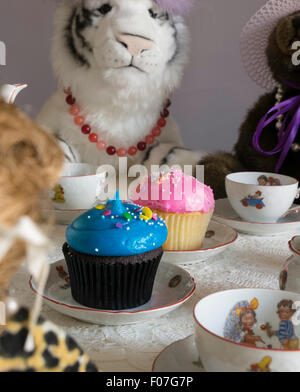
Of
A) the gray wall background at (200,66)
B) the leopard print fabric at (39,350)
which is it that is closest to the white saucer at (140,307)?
the leopard print fabric at (39,350)

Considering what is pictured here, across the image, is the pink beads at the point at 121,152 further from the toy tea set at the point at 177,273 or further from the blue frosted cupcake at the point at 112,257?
the blue frosted cupcake at the point at 112,257

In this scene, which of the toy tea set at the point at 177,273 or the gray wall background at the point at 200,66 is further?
the gray wall background at the point at 200,66

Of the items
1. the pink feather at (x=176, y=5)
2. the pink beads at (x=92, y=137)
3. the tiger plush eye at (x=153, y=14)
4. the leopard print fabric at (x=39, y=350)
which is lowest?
the pink beads at (x=92, y=137)

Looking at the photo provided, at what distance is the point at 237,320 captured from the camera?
1.54 feet

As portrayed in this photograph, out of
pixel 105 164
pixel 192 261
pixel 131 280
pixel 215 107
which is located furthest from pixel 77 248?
pixel 215 107

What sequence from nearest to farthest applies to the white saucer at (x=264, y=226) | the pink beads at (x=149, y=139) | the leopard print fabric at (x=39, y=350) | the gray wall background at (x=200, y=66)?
the leopard print fabric at (x=39, y=350) → the white saucer at (x=264, y=226) → the pink beads at (x=149, y=139) → the gray wall background at (x=200, y=66)

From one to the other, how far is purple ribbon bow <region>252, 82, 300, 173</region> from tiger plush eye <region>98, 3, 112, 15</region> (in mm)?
411

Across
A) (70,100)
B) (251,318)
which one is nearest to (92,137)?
(70,100)

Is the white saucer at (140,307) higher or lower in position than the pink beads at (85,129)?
lower

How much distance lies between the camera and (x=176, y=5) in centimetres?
112

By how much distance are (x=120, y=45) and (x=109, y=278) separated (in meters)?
0.64

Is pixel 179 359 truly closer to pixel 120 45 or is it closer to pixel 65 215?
pixel 65 215

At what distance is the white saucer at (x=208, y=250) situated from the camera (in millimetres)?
708

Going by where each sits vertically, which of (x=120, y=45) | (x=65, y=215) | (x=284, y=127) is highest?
(x=120, y=45)
